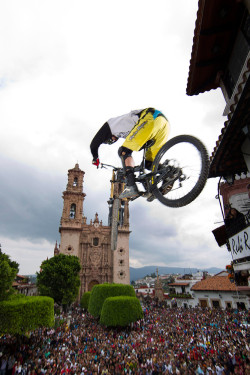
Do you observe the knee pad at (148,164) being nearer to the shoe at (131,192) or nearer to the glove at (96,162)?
the shoe at (131,192)

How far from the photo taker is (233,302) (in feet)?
93.1

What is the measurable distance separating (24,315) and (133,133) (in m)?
15.0

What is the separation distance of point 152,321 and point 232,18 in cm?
2423

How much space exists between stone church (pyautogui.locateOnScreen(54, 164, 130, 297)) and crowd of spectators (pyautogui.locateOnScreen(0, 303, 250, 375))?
2028 cm

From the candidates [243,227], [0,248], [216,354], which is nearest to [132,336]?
[216,354]

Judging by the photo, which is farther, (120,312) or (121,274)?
(121,274)

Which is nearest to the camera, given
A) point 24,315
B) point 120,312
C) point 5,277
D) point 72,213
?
point 5,277

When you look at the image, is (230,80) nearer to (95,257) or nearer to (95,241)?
(95,257)

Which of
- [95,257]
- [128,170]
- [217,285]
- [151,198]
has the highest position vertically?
[95,257]

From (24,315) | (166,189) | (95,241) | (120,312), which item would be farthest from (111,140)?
(95,241)

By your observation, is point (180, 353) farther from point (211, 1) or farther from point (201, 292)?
point (201, 292)

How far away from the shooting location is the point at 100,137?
15.4 feet

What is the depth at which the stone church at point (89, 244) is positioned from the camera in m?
37.2

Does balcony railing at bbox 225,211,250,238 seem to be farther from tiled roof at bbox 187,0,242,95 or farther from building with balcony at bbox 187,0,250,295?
tiled roof at bbox 187,0,242,95
